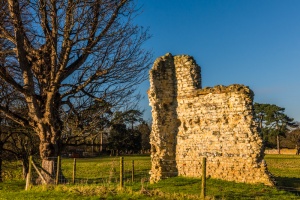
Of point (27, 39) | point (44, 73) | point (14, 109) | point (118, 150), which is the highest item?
point (27, 39)

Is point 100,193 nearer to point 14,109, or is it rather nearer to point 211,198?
point 211,198

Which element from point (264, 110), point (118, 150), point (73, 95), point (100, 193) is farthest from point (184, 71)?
point (264, 110)

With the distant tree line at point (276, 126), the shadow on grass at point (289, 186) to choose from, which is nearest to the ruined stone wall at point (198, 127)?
the shadow on grass at point (289, 186)

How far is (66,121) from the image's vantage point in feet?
50.1

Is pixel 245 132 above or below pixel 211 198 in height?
above

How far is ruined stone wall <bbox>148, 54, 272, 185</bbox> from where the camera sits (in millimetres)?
15188

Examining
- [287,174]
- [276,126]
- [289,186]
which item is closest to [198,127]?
[289,186]

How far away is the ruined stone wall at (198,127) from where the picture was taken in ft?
49.8

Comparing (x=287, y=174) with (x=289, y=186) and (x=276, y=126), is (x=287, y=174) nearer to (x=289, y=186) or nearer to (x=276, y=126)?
(x=289, y=186)

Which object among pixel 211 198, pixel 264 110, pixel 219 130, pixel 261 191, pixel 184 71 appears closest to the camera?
pixel 211 198

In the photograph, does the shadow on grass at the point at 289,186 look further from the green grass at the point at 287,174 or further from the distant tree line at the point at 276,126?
the distant tree line at the point at 276,126

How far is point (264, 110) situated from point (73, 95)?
62.0 metres

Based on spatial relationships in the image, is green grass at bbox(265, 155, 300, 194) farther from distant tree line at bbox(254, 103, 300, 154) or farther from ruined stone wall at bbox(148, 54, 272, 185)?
distant tree line at bbox(254, 103, 300, 154)

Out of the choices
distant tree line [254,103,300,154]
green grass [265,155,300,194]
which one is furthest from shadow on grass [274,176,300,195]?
distant tree line [254,103,300,154]
